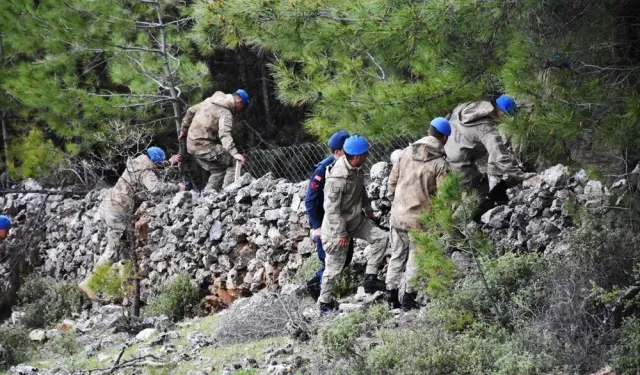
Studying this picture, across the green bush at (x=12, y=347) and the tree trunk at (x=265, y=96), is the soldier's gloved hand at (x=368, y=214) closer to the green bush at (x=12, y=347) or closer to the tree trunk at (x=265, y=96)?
the green bush at (x=12, y=347)

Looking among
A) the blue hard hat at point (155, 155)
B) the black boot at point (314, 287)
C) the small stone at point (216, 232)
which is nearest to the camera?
the black boot at point (314, 287)

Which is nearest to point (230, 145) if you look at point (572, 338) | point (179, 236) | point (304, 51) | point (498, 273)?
point (179, 236)

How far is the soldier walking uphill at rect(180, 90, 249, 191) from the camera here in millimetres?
14234

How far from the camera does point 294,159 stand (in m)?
14.7

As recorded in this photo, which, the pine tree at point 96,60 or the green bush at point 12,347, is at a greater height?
the pine tree at point 96,60

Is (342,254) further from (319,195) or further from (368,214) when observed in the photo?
(319,195)

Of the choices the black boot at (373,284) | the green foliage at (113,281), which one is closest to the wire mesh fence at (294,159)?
the green foliage at (113,281)

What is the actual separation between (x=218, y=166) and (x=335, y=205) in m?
4.99

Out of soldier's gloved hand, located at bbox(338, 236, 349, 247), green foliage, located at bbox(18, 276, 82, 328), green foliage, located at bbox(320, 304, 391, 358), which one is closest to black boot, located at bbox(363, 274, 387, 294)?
soldier's gloved hand, located at bbox(338, 236, 349, 247)

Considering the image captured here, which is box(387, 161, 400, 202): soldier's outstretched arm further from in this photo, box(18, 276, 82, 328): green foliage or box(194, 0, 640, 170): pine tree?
box(18, 276, 82, 328): green foliage

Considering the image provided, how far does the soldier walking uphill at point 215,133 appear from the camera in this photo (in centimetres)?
1423

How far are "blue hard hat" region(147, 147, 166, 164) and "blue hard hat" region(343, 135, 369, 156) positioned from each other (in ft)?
15.3

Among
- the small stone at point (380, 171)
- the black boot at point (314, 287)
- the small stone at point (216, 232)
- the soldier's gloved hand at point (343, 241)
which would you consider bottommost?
the black boot at point (314, 287)

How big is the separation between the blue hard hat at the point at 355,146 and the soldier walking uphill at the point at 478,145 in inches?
41.5
